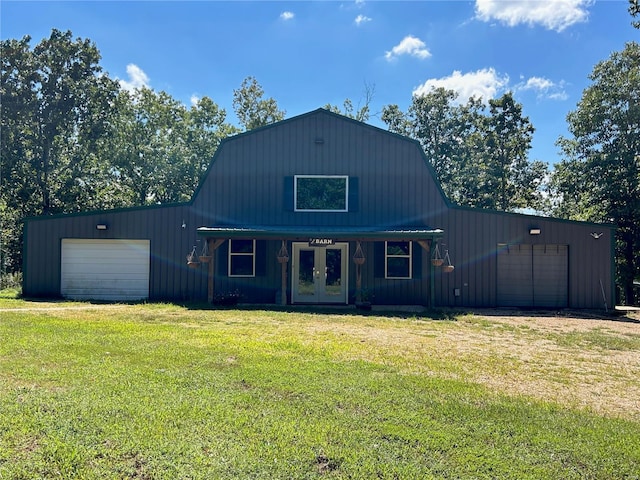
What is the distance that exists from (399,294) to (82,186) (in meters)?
18.9

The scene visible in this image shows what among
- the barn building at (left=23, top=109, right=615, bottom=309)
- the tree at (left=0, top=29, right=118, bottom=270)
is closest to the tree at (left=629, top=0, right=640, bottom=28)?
the barn building at (left=23, top=109, right=615, bottom=309)

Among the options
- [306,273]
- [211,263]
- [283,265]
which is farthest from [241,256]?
[306,273]

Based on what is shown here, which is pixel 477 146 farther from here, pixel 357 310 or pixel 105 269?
pixel 105 269

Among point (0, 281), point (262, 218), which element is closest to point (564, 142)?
point (262, 218)

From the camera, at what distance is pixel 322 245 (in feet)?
41.4

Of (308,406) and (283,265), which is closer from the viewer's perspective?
(308,406)

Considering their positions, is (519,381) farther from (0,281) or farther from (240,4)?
(0,281)

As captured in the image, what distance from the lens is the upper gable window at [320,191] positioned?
13344 millimetres

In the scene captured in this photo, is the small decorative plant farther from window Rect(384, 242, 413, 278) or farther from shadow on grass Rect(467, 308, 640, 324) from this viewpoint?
shadow on grass Rect(467, 308, 640, 324)

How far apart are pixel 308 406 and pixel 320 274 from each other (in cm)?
934

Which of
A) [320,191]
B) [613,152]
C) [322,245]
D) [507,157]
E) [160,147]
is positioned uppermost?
[160,147]

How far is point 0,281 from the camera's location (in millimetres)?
22109

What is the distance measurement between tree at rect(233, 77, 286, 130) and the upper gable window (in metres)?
16.7

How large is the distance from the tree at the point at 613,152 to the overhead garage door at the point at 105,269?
19.1m
